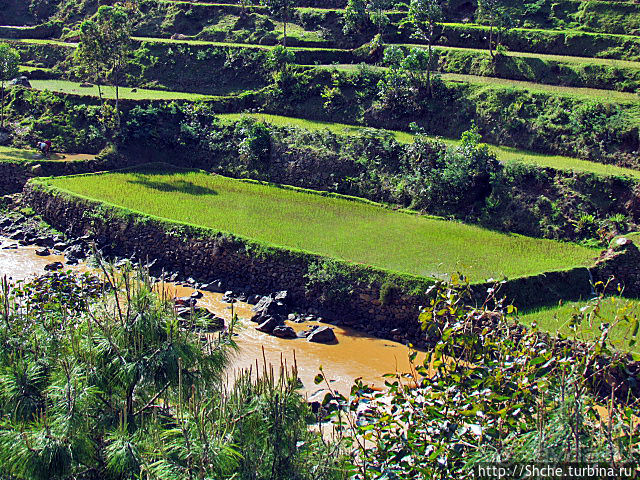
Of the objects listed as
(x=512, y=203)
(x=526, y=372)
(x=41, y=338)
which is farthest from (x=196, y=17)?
(x=526, y=372)

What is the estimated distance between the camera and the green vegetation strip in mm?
26734

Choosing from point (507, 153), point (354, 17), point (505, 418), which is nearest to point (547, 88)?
point (507, 153)

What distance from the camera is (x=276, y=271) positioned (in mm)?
24109

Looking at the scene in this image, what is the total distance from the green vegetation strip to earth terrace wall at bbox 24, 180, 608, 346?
19.6 ft

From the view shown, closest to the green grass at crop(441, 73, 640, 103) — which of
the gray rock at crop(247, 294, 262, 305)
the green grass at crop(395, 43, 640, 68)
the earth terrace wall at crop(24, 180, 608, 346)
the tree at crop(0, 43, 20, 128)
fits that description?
the green grass at crop(395, 43, 640, 68)

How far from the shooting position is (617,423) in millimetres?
7020

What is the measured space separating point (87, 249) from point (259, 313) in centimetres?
876

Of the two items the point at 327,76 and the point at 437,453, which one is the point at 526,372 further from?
the point at 327,76

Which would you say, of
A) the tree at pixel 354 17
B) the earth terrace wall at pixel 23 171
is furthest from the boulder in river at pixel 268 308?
the tree at pixel 354 17

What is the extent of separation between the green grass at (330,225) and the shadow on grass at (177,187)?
0.04 m

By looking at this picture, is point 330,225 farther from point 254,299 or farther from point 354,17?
point 354,17

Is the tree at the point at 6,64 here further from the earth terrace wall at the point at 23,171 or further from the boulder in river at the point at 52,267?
the boulder in river at the point at 52,267

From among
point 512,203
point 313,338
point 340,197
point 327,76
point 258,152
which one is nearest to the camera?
point 313,338

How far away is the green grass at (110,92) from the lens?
3784cm
